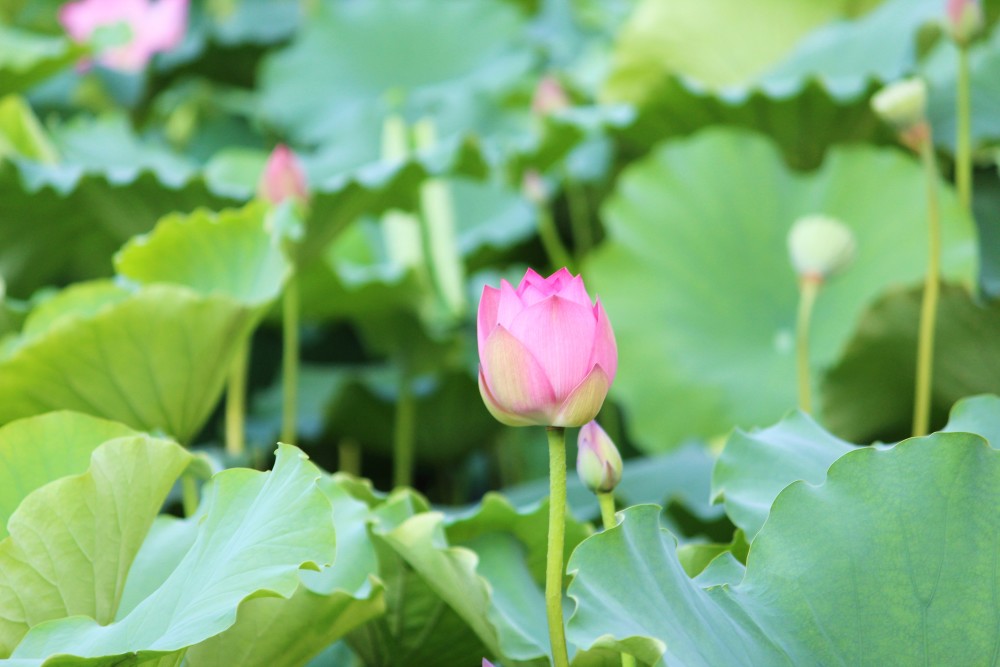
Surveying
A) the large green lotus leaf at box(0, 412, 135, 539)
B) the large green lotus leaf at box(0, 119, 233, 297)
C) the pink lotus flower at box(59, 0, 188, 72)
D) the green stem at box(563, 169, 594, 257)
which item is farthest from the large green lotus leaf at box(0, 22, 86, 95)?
the large green lotus leaf at box(0, 412, 135, 539)

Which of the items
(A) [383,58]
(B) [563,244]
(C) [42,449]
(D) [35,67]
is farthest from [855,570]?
(A) [383,58]

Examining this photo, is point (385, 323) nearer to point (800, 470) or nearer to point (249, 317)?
point (249, 317)

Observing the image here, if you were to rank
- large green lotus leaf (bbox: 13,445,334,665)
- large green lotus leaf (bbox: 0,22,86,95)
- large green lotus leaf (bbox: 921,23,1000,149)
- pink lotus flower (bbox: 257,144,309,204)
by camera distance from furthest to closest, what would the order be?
large green lotus leaf (bbox: 0,22,86,95)
large green lotus leaf (bbox: 921,23,1000,149)
pink lotus flower (bbox: 257,144,309,204)
large green lotus leaf (bbox: 13,445,334,665)

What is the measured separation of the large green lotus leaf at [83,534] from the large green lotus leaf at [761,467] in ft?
0.99

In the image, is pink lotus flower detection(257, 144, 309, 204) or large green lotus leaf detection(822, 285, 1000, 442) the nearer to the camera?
large green lotus leaf detection(822, 285, 1000, 442)

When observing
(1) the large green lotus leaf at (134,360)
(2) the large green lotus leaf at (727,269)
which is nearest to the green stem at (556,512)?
(1) the large green lotus leaf at (134,360)

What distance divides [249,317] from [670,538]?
1.36 feet

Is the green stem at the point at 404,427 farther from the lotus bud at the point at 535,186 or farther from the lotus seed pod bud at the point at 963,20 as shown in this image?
the lotus seed pod bud at the point at 963,20

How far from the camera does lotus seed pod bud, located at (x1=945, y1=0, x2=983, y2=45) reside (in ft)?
3.05

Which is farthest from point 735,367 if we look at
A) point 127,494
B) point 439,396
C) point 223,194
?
point 127,494

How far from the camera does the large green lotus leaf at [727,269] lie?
49.6 inches

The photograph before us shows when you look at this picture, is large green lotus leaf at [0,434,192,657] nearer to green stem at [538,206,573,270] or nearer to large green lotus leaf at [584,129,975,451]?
large green lotus leaf at [584,129,975,451]

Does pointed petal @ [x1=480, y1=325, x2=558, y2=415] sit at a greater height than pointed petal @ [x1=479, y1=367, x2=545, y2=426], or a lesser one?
greater

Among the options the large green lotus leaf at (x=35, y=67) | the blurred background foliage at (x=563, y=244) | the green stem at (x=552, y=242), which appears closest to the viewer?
the blurred background foliage at (x=563, y=244)
